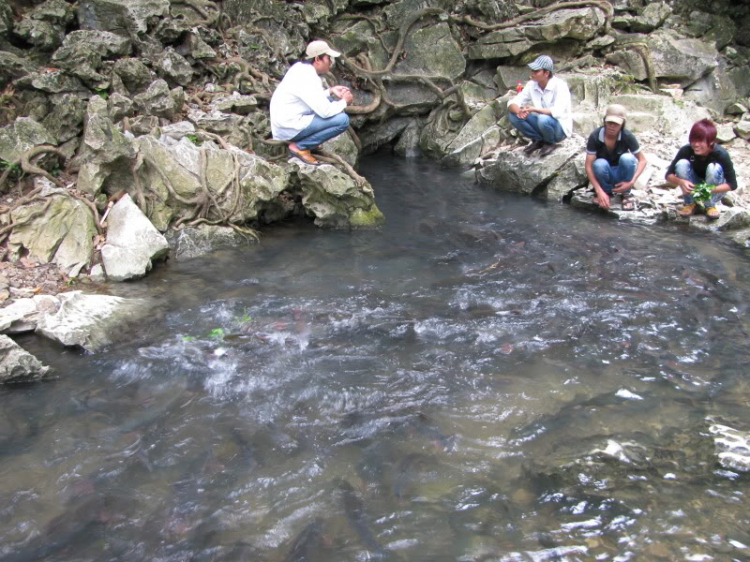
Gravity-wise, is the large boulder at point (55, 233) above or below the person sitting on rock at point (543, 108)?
below

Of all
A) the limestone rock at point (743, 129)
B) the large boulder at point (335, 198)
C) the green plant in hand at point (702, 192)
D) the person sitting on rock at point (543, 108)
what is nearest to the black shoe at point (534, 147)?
the person sitting on rock at point (543, 108)

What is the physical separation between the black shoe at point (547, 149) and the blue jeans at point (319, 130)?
329 cm

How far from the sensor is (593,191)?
7.78m

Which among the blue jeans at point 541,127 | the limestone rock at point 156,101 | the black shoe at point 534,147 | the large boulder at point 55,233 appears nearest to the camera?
the large boulder at point 55,233

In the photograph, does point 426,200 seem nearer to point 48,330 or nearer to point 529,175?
point 529,175

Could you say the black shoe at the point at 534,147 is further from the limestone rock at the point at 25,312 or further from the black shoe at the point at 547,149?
the limestone rock at the point at 25,312

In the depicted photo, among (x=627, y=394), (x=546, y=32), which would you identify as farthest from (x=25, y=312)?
(x=546, y=32)

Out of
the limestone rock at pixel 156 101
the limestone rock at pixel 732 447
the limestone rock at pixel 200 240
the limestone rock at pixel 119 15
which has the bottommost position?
the limestone rock at pixel 732 447

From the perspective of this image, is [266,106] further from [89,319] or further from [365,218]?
[89,319]

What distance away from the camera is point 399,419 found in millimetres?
3426

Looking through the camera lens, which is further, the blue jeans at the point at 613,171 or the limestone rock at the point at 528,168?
the limestone rock at the point at 528,168

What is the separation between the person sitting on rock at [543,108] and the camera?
25.5 ft

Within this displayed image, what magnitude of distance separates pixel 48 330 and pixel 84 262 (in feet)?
4.59

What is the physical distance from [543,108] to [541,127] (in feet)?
0.95
